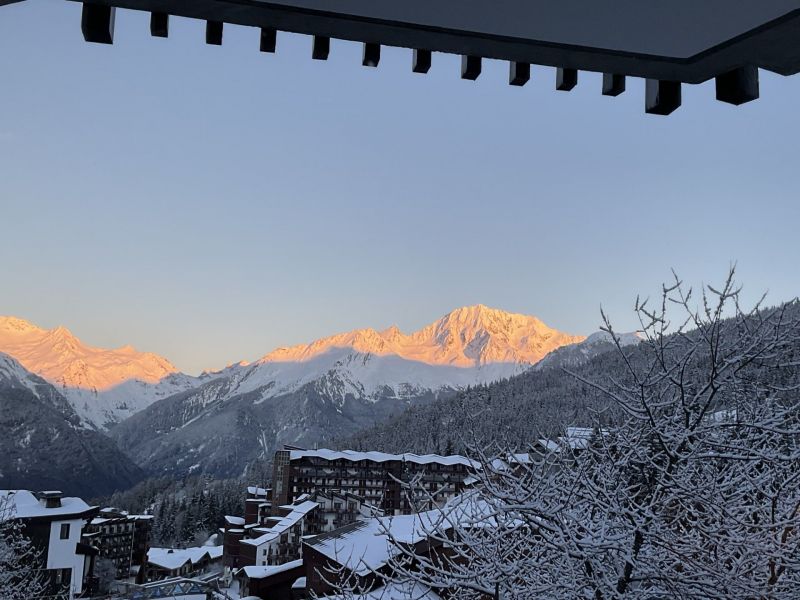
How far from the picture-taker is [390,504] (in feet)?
247

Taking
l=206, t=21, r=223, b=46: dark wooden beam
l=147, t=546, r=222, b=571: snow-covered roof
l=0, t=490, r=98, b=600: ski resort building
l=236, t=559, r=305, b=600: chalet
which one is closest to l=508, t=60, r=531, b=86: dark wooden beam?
l=206, t=21, r=223, b=46: dark wooden beam

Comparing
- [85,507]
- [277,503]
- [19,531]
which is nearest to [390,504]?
[277,503]

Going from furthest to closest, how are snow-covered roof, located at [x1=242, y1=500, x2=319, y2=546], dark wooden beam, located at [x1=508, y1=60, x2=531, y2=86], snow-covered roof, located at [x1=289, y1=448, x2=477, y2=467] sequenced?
1. snow-covered roof, located at [x1=289, y1=448, x2=477, y2=467]
2. snow-covered roof, located at [x1=242, y1=500, x2=319, y2=546]
3. dark wooden beam, located at [x1=508, y1=60, x2=531, y2=86]

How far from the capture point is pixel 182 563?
74.2 meters

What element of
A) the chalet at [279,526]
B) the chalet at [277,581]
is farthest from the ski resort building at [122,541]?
the chalet at [277,581]

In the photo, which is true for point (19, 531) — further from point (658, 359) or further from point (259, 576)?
point (658, 359)

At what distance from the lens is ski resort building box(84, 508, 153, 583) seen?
214ft

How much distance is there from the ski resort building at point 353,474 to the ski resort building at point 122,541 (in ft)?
48.5

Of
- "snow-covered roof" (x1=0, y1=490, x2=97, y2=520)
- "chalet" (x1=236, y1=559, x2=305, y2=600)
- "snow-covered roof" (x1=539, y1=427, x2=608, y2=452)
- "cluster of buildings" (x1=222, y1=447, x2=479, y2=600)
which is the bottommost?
"cluster of buildings" (x1=222, y1=447, x2=479, y2=600)

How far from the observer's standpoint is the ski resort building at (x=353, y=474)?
240 feet

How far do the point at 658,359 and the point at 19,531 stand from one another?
4068 cm

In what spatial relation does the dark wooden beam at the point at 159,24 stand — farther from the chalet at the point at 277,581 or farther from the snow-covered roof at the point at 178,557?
the snow-covered roof at the point at 178,557

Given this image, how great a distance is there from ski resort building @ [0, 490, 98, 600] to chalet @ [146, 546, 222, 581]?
118 ft

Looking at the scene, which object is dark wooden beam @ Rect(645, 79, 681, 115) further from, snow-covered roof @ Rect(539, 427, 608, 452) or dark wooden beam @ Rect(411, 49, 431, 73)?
snow-covered roof @ Rect(539, 427, 608, 452)
